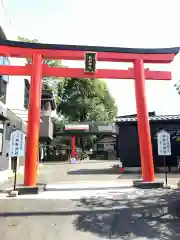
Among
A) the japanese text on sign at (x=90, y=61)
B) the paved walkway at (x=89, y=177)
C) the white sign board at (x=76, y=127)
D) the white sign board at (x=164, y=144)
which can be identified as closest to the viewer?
the japanese text on sign at (x=90, y=61)

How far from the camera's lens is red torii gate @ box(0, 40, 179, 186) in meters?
11.6

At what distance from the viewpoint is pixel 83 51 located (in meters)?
12.6

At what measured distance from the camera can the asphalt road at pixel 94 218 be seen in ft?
18.7

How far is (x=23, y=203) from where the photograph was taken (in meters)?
8.98

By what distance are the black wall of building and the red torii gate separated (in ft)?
22.9

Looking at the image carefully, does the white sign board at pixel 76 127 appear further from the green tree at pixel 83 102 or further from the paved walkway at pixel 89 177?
the paved walkway at pixel 89 177

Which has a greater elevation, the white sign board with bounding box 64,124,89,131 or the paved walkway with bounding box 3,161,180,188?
the white sign board with bounding box 64,124,89,131

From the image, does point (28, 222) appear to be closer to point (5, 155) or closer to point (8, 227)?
point (8, 227)

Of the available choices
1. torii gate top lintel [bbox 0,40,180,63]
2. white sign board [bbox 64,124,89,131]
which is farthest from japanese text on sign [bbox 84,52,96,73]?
white sign board [bbox 64,124,89,131]

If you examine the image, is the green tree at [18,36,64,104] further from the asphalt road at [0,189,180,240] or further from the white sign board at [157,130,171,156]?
the asphalt road at [0,189,180,240]

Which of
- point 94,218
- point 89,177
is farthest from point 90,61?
point 89,177

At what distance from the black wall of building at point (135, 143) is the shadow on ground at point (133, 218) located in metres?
9.89

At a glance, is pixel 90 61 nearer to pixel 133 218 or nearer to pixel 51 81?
pixel 133 218

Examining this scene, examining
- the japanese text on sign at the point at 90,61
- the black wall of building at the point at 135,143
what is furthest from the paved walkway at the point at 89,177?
the japanese text on sign at the point at 90,61
